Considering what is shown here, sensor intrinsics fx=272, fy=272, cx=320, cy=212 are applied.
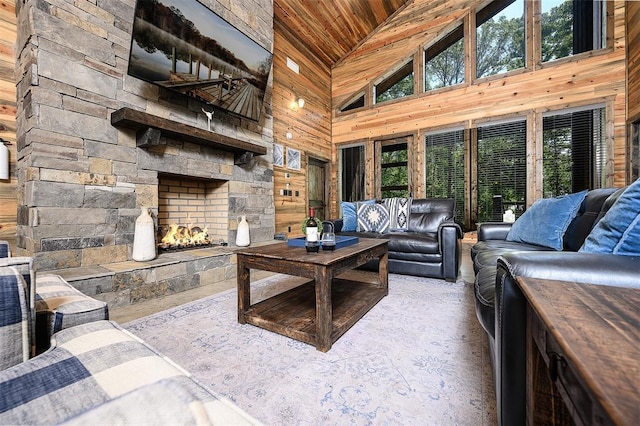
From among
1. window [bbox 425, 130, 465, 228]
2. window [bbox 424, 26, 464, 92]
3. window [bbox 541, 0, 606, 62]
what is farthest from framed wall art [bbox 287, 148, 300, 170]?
window [bbox 541, 0, 606, 62]

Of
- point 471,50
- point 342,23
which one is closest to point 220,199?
point 342,23

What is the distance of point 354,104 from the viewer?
581cm

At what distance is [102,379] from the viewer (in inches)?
21.9

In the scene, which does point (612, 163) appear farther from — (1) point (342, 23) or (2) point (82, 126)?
(2) point (82, 126)

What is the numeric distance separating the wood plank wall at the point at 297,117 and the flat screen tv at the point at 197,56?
1134mm

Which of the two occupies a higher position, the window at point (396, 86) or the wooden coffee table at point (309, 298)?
the window at point (396, 86)

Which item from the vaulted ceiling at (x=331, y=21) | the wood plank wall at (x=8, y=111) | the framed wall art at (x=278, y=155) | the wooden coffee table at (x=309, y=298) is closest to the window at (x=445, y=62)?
the vaulted ceiling at (x=331, y=21)

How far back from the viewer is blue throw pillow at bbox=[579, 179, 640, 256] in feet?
3.05

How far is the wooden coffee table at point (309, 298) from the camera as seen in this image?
1.47 meters

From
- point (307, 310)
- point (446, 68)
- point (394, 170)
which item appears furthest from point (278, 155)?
point (446, 68)

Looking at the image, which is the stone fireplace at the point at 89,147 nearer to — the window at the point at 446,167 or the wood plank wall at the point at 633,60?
the window at the point at 446,167

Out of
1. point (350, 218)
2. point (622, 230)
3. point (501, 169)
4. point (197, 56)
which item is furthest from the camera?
point (501, 169)

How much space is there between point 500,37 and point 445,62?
840 mm

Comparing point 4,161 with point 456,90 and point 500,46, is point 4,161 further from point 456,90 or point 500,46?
point 500,46
